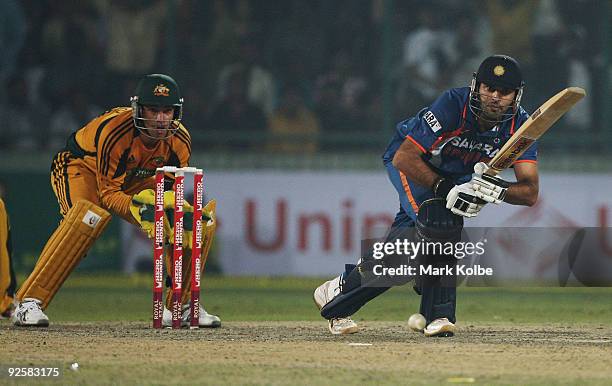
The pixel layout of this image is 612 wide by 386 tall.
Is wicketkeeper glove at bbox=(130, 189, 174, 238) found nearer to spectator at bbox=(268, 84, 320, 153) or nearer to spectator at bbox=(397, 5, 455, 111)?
spectator at bbox=(268, 84, 320, 153)

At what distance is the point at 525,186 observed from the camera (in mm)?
8266

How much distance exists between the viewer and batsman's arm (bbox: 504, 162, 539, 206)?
8.24m

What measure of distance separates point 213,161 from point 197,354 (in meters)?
7.54

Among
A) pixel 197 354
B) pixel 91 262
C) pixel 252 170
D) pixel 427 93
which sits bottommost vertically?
pixel 197 354

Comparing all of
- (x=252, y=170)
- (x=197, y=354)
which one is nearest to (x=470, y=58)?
(x=252, y=170)

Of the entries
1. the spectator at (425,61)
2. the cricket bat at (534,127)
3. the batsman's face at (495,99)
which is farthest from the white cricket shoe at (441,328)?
the spectator at (425,61)

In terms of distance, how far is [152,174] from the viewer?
9188 mm

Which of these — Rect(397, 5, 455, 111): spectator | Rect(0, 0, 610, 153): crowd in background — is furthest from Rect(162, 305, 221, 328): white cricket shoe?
Rect(397, 5, 455, 111): spectator

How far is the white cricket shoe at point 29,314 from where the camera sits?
8.72m

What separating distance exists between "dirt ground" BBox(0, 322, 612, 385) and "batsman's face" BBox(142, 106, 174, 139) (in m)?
1.36

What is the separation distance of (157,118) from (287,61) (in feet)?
21.6

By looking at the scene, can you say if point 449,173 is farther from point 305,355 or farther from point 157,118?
point 157,118

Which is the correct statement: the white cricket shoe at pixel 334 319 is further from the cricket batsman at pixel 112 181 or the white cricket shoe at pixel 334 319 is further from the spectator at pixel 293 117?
the spectator at pixel 293 117

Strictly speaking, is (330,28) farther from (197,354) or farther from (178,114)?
(197,354)
